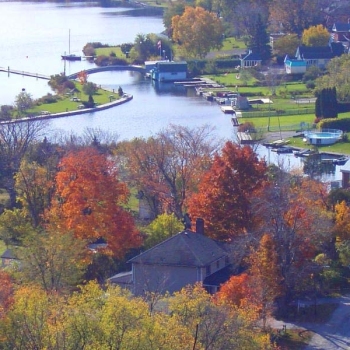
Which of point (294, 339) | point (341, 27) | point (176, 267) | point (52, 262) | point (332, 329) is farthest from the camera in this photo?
point (341, 27)

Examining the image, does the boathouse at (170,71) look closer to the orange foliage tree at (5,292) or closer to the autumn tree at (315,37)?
the autumn tree at (315,37)

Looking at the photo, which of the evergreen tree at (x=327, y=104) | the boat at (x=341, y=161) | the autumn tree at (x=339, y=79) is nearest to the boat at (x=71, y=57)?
the autumn tree at (x=339, y=79)

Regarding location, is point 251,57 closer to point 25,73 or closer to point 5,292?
point 25,73

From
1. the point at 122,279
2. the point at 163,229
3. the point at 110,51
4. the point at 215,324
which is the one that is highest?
the point at 110,51

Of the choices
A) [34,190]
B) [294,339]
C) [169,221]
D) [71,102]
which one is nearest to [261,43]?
[71,102]

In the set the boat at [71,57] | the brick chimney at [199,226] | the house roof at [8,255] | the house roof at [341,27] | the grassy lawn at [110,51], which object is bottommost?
the house roof at [8,255]
